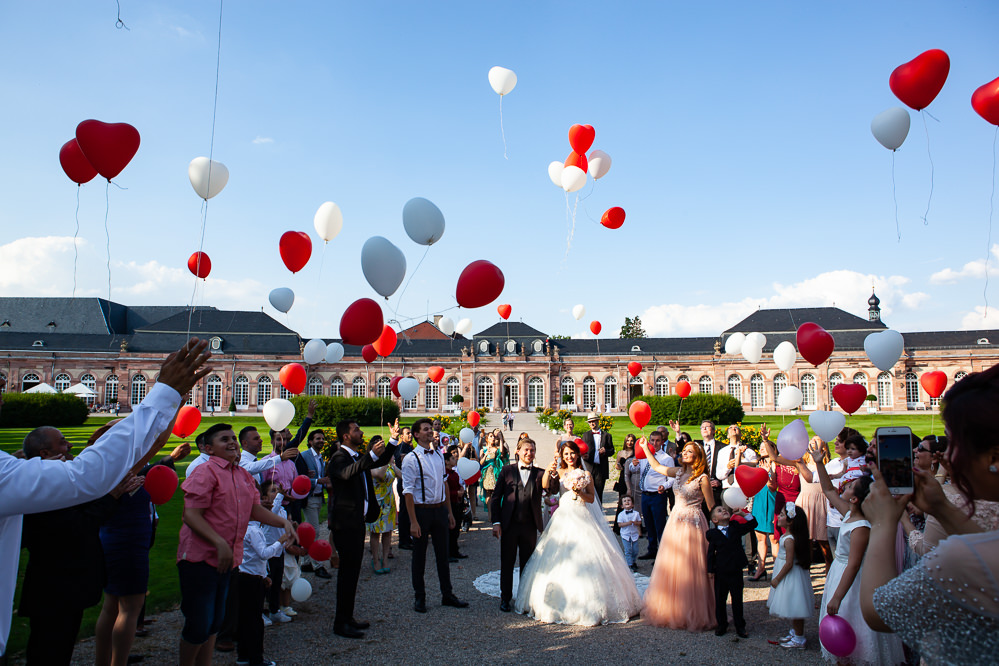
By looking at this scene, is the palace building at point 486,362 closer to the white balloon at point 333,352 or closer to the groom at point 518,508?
the white balloon at point 333,352

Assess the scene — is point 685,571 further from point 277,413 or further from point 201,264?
point 201,264

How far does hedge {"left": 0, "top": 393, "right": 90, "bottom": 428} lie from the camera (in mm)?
31453

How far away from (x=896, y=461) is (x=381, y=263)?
5769 mm

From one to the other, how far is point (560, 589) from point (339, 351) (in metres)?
7.70

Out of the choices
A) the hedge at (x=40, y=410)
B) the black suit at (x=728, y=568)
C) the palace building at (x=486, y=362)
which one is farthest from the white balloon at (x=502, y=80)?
the palace building at (x=486, y=362)

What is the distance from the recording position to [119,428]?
1.87 m

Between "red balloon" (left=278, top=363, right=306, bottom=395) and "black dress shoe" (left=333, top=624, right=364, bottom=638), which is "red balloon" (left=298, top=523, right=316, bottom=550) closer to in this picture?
"black dress shoe" (left=333, top=624, right=364, bottom=638)

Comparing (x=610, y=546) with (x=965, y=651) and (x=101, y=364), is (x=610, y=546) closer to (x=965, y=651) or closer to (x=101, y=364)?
(x=965, y=651)

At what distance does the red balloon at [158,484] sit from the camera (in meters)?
4.74

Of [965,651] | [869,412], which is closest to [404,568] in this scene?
[965,651]

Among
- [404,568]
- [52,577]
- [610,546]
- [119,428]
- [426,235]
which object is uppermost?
[426,235]

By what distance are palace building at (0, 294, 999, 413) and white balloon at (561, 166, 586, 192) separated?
137 feet

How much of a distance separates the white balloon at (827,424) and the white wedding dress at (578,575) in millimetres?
3121

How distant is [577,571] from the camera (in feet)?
18.9
